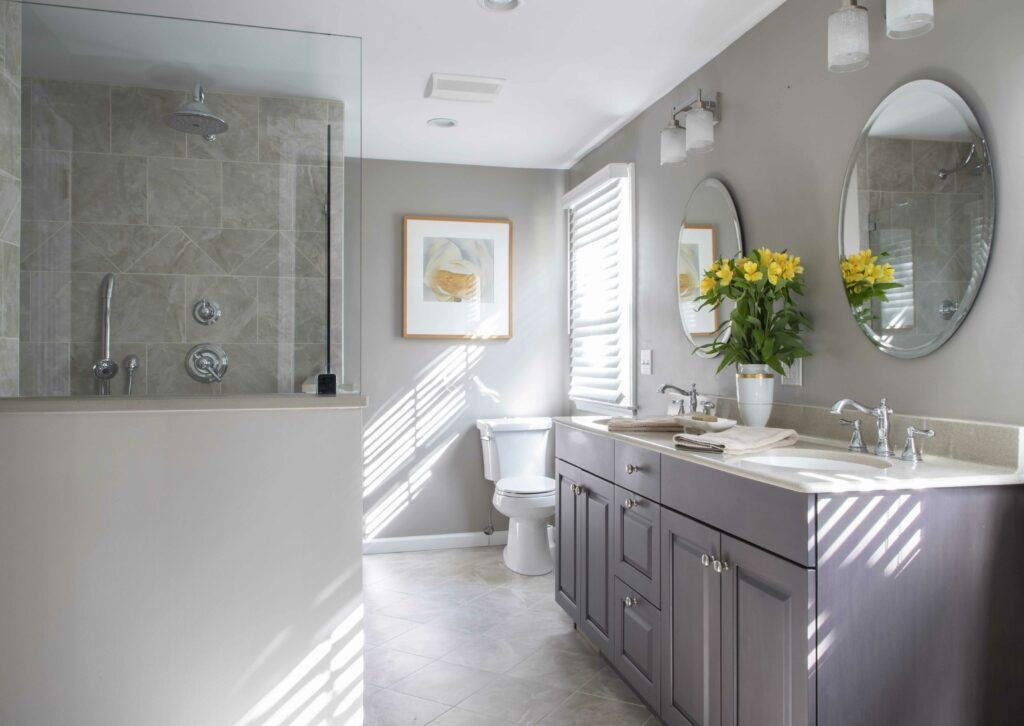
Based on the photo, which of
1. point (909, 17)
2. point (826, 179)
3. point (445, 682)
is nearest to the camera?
point (909, 17)

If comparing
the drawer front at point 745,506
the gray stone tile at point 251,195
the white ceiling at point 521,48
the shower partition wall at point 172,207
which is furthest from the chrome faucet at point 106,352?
the drawer front at point 745,506

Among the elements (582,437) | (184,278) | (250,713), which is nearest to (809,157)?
(582,437)

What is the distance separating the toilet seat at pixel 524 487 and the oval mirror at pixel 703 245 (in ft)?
4.09

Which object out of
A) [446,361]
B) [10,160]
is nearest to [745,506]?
[10,160]

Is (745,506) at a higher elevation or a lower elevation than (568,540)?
higher

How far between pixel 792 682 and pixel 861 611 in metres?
0.21

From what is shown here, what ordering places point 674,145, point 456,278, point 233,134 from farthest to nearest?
point 456,278
point 674,145
point 233,134

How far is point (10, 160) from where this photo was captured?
193 centimetres

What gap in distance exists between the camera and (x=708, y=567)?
1843 millimetres

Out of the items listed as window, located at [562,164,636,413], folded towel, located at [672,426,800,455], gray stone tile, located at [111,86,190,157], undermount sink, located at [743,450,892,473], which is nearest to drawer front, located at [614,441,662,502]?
folded towel, located at [672,426,800,455]

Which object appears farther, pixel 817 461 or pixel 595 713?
pixel 595 713

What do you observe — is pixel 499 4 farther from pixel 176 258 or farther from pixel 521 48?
pixel 176 258

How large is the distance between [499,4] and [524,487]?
2351mm

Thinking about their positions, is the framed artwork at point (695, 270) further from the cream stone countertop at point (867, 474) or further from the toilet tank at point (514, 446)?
the toilet tank at point (514, 446)
